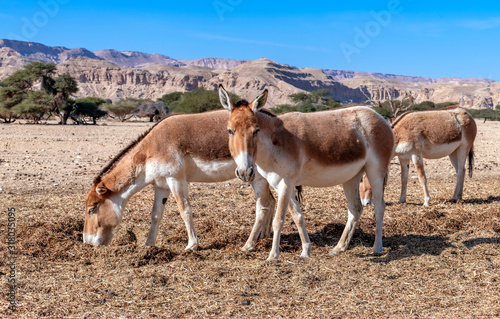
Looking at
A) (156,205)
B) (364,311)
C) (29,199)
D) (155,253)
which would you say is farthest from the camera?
(29,199)

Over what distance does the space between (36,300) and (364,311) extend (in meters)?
3.44

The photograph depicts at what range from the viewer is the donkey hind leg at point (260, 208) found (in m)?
7.13

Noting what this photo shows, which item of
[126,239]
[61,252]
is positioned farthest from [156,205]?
[61,252]

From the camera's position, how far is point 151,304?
4.76m

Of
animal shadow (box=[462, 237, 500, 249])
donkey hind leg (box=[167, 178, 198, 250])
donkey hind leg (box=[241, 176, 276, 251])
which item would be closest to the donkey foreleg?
donkey hind leg (box=[241, 176, 276, 251])

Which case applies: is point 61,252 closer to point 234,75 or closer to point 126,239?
point 126,239

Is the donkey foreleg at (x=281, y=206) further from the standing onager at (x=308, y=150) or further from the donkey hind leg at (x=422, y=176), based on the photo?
the donkey hind leg at (x=422, y=176)

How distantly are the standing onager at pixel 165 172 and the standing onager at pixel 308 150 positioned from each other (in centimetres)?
109

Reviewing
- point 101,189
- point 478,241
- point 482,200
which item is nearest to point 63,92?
point 101,189

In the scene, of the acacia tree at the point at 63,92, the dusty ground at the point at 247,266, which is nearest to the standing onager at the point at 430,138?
the dusty ground at the point at 247,266

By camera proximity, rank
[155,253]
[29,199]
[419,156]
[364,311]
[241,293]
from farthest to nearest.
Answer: [419,156]
[29,199]
[155,253]
[241,293]
[364,311]

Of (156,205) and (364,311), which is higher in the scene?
(156,205)

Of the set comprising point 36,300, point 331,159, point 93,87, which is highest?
point 93,87

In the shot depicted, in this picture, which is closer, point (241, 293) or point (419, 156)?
point (241, 293)
